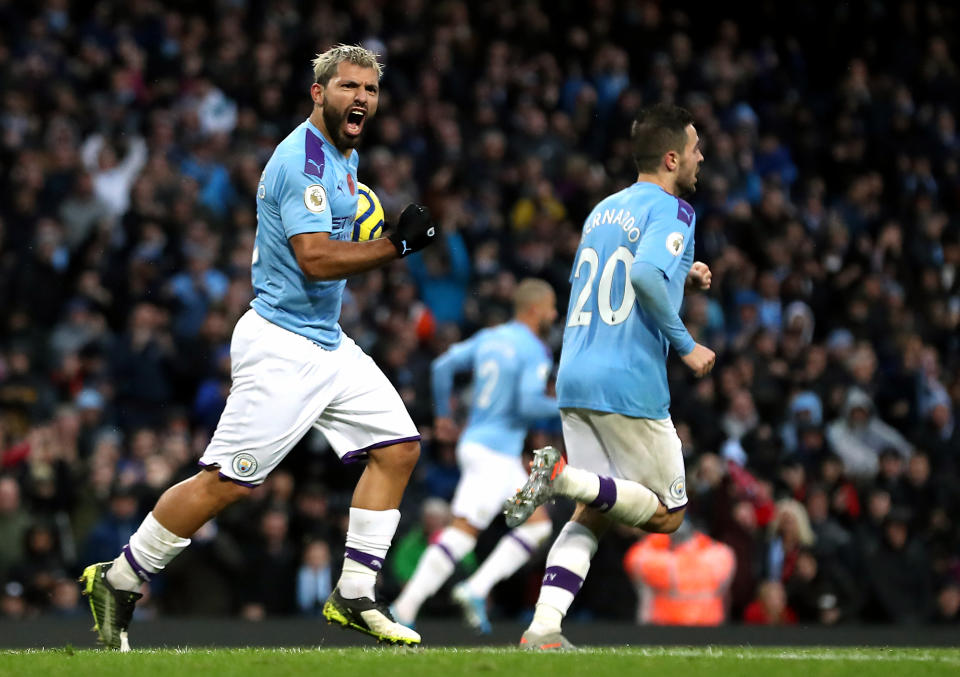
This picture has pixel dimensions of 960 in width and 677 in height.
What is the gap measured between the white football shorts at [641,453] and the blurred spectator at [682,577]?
507 centimetres

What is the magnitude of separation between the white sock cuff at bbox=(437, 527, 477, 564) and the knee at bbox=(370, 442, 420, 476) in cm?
361

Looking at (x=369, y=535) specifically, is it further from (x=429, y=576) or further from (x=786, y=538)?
(x=786, y=538)

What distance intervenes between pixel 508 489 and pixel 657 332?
3.86 m

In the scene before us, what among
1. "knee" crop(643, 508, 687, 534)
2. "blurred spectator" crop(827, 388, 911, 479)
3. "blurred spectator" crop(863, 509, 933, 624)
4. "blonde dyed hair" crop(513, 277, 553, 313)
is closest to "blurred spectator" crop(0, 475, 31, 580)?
"blonde dyed hair" crop(513, 277, 553, 313)

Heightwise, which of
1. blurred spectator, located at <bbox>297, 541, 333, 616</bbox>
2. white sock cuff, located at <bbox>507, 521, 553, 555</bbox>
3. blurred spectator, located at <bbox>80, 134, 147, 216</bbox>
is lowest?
blurred spectator, located at <bbox>297, 541, 333, 616</bbox>

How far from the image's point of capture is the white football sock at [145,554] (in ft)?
21.9

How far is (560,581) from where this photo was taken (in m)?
7.09

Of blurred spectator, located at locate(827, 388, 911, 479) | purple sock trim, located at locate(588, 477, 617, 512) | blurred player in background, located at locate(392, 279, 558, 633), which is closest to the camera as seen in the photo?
purple sock trim, located at locate(588, 477, 617, 512)

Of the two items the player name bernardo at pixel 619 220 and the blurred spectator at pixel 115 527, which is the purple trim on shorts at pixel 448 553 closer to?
the blurred spectator at pixel 115 527

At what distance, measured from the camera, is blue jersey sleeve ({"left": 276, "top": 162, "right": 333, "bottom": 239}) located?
6.51 meters

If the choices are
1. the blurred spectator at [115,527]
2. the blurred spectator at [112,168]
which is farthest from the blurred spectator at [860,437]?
the blurred spectator at [112,168]

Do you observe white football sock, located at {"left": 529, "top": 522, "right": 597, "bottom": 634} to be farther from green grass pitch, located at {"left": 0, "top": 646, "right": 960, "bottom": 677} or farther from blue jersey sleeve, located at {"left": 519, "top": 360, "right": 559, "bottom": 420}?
blue jersey sleeve, located at {"left": 519, "top": 360, "right": 559, "bottom": 420}

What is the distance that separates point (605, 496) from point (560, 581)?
513 millimetres

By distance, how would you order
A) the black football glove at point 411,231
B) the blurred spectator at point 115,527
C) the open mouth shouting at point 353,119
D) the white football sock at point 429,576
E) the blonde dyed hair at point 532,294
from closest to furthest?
the black football glove at point 411,231
the open mouth shouting at point 353,119
the white football sock at point 429,576
the blonde dyed hair at point 532,294
the blurred spectator at point 115,527
